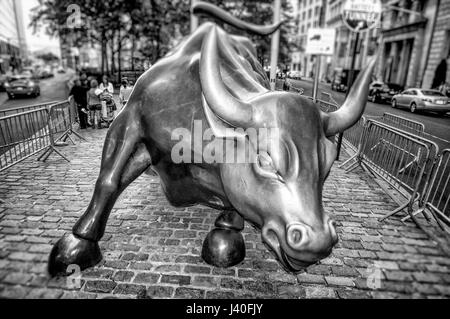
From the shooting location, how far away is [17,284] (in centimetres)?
274

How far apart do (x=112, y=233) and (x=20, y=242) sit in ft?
3.10

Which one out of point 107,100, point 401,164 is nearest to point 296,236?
point 401,164

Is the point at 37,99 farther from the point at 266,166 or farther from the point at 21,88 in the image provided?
the point at 266,166

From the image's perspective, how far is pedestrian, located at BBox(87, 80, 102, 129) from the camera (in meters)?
10.1

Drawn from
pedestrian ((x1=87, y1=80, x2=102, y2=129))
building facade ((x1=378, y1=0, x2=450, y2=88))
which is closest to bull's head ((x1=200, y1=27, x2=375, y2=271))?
pedestrian ((x1=87, y1=80, x2=102, y2=129))

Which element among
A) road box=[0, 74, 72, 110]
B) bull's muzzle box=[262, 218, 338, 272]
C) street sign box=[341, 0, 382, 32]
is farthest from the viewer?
road box=[0, 74, 72, 110]

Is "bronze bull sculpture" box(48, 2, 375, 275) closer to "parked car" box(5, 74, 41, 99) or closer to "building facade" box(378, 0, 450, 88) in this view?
"parked car" box(5, 74, 41, 99)

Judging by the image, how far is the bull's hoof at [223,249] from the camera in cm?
320

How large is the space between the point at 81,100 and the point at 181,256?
892 cm

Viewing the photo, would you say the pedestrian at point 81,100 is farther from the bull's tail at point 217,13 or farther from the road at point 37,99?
the bull's tail at point 217,13

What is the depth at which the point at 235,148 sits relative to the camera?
7.64 ft

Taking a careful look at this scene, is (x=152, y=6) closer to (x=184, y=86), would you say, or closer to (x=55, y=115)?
(x=55, y=115)

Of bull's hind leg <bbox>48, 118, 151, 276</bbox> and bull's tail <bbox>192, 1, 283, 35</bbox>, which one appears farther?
bull's hind leg <bbox>48, 118, 151, 276</bbox>
